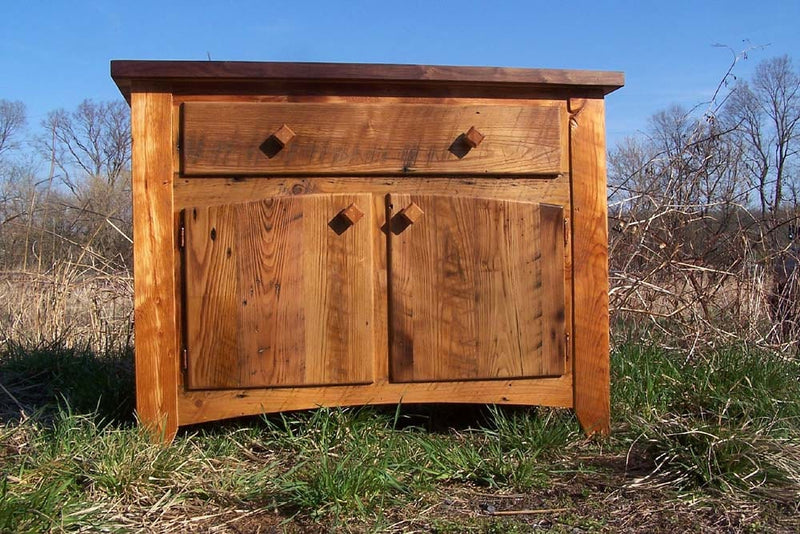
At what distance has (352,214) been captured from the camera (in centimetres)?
278

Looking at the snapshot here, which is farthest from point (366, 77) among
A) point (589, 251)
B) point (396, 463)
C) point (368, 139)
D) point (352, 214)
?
point (396, 463)

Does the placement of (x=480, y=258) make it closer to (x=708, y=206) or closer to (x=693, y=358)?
(x=693, y=358)

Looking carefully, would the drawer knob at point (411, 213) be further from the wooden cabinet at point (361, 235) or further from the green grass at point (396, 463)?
the green grass at point (396, 463)

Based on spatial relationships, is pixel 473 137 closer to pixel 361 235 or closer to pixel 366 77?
pixel 366 77

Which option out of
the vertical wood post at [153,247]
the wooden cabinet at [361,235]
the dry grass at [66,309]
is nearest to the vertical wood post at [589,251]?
the wooden cabinet at [361,235]

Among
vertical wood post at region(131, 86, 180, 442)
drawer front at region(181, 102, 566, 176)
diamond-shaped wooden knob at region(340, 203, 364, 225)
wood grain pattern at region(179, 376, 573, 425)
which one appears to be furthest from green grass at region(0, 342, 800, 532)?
drawer front at region(181, 102, 566, 176)

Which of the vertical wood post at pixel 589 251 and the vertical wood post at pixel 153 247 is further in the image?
the vertical wood post at pixel 589 251

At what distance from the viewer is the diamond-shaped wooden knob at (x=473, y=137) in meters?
2.84

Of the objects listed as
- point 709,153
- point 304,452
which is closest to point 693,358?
point 709,153

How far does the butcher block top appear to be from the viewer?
2.72 m

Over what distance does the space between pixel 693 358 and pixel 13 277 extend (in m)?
4.42

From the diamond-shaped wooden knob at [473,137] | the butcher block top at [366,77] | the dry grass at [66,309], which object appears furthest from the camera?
the dry grass at [66,309]

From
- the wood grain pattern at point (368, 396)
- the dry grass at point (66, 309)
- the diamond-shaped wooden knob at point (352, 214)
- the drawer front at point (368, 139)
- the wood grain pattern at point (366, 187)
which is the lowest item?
the wood grain pattern at point (368, 396)

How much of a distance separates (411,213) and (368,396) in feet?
2.47
